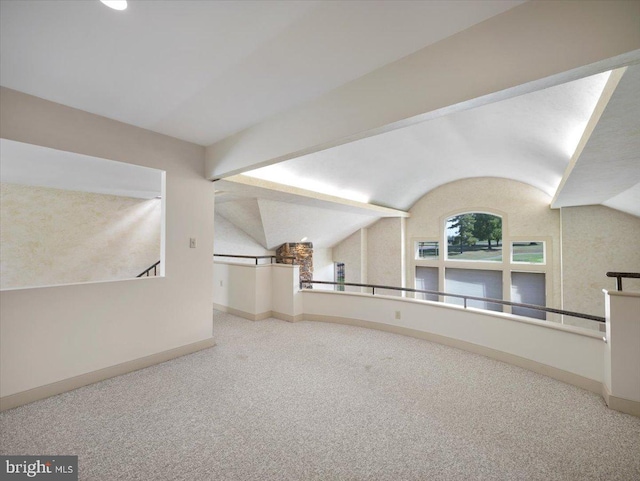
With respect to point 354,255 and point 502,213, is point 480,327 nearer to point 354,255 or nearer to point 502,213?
point 502,213

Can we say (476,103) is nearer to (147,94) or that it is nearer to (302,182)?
(147,94)

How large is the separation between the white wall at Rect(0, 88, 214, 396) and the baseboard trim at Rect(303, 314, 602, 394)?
2.15 metres

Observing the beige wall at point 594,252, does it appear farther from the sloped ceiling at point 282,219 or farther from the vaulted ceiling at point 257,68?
the sloped ceiling at point 282,219

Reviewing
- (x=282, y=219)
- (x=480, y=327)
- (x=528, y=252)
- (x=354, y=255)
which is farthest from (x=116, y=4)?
(x=354, y=255)

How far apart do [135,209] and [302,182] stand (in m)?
3.72

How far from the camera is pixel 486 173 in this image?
22.2 feet

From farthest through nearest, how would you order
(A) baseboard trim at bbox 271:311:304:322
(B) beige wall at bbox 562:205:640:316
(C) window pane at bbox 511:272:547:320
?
(C) window pane at bbox 511:272:547:320 → (B) beige wall at bbox 562:205:640:316 → (A) baseboard trim at bbox 271:311:304:322

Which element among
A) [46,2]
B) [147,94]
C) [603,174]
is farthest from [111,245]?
[603,174]

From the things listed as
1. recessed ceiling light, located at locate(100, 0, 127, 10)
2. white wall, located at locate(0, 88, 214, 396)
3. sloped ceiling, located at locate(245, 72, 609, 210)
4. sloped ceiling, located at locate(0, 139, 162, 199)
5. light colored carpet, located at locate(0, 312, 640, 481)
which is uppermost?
sloped ceiling, located at locate(245, 72, 609, 210)

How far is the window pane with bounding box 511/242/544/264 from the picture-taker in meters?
6.60

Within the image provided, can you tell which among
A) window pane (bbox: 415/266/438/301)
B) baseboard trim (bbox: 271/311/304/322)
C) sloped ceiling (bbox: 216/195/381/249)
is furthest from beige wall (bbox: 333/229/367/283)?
baseboard trim (bbox: 271/311/304/322)

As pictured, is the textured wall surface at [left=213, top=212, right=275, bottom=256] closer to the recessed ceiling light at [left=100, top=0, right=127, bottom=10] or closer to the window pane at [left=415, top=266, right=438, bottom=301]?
the window pane at [left=415, top=266, right=438, bottom=301]

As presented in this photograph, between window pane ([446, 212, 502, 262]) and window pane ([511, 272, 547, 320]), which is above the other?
window pane ([446, 212, 502, 262])

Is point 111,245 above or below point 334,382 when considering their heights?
above
